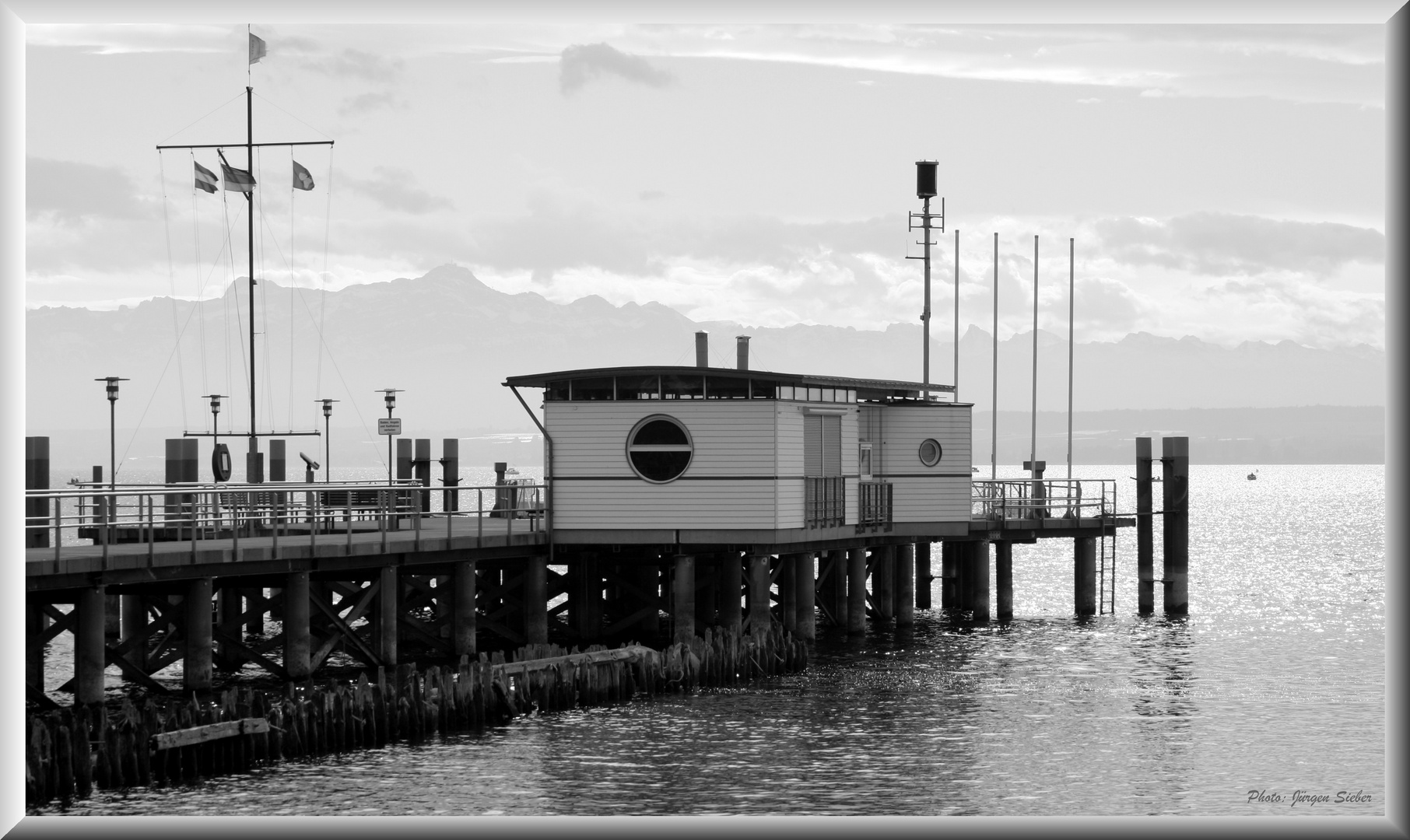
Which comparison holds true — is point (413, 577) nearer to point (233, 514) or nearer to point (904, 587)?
point (904, 587)

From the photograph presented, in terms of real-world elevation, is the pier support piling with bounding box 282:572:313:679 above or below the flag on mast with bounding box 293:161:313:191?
below

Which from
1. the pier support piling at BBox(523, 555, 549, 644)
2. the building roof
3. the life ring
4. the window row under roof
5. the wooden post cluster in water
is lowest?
the wooden post cluster in water

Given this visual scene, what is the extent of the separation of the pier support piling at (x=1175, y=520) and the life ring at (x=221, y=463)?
24529mm

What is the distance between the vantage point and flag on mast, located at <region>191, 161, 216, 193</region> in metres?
50.0

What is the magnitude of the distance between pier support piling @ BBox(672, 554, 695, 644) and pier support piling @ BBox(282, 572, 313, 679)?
8.06 metres

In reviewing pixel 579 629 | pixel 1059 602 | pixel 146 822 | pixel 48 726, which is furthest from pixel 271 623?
pixel 146 822

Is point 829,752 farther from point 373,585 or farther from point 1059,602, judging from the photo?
point 1059,602

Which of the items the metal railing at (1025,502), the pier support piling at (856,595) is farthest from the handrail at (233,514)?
the metal railing at (1025,502)

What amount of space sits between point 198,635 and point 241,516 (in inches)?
116

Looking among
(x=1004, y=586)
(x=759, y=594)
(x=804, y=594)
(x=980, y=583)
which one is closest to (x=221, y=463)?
(x=759, y=594)

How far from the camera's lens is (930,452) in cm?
4278

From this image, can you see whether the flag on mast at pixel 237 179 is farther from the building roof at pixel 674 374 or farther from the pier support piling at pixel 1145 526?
the pier support piling at pixel 1145 526

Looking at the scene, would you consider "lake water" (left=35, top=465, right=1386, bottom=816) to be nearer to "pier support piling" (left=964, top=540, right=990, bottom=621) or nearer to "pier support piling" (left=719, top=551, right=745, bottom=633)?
"pier support piling" (left=964, top=540, right=990, bottom=621)

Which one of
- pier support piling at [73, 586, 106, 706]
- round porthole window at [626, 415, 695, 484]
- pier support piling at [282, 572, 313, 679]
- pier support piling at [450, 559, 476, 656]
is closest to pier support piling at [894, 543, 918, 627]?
round porthole window at [626, 415, 695, 484]
